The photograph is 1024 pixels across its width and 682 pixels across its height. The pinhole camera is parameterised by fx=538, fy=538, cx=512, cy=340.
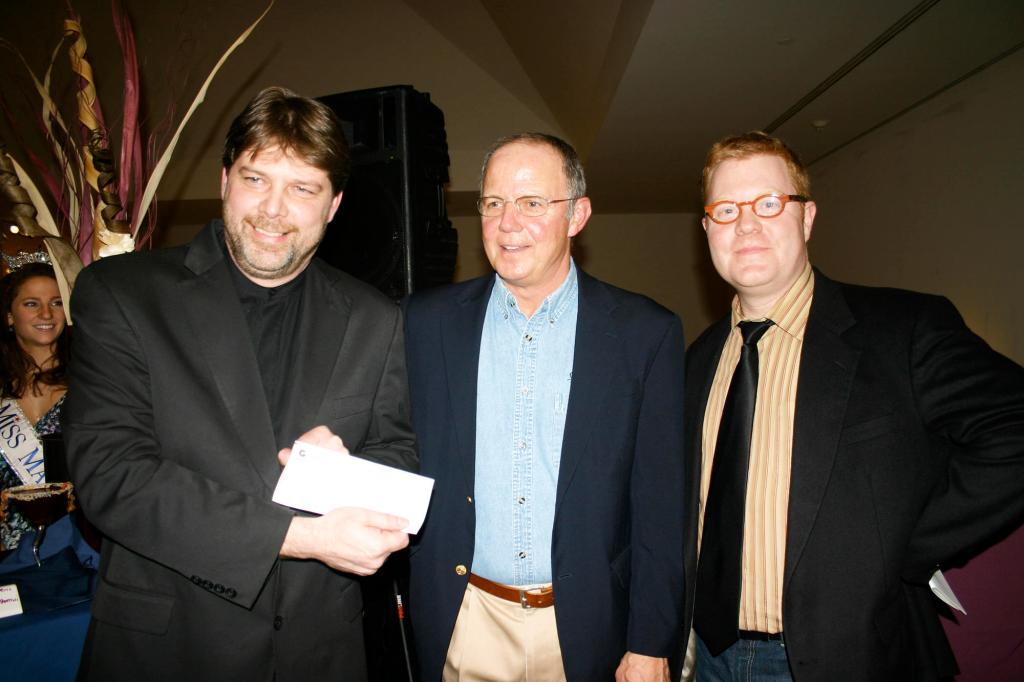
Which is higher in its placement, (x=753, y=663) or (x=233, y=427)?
(x=233, y=427)

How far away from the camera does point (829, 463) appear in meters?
1.45

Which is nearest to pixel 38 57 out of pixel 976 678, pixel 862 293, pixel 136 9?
pixel 136 9

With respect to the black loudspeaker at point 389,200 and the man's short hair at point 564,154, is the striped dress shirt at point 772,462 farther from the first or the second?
the black loudspeaker at point 389,200

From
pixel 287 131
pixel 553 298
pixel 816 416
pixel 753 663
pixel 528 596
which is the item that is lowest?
pixel 753 663

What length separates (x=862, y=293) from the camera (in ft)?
5.43

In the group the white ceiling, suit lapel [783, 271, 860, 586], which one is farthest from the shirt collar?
the white ceiling

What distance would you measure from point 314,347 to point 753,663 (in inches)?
61.0

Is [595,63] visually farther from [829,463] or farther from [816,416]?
[829,463]

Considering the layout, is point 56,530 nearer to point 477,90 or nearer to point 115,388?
point 115,388

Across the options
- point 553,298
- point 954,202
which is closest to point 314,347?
point 553,298

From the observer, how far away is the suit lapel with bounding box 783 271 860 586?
144 cm

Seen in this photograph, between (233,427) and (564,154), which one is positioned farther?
(564,154)

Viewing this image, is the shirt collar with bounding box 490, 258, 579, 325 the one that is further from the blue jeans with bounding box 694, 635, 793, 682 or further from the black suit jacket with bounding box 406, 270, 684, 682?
the blue jeans with bounding box 694, 635, 793, 682

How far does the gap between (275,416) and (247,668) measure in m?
0.61
